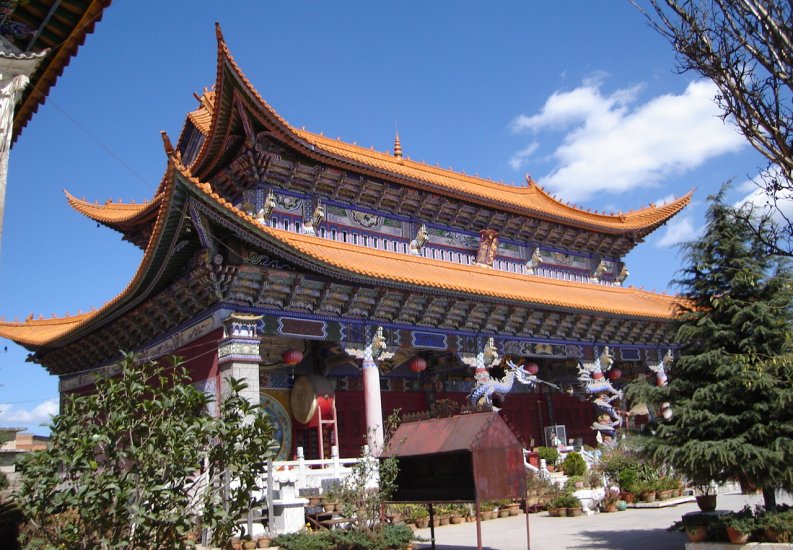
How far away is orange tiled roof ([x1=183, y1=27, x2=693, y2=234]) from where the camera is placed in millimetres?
16641

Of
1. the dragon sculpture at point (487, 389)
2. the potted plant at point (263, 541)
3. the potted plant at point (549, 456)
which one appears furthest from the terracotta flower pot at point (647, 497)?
the potted plant at point (263, 541)

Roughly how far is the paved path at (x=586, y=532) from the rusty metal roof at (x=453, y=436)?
6.65 feet

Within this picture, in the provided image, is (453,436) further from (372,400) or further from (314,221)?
(314,221)

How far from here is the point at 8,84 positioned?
682 centimetres

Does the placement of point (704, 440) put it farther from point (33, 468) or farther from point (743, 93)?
point (33, 468)

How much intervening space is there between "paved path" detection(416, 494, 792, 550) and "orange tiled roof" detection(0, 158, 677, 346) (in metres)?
3.92

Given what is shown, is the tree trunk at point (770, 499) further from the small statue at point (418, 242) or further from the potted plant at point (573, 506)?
the small statue at point (418, 242)

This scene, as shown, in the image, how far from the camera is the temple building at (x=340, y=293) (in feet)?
47.3

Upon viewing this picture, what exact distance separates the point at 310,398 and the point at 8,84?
11.4 m

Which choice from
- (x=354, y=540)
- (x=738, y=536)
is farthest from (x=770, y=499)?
(x=354, y=540)

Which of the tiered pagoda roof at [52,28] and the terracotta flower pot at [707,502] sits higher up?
the tiered pagoda roof at [52,28]

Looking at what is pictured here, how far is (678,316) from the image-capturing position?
11.1 metres

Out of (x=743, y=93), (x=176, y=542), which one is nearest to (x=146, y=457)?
(x=176, y=542)

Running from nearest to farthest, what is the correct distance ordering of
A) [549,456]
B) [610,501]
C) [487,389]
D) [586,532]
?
1. [586,532]
2. [610,501]
3. [487,389]
4. [549,456]
